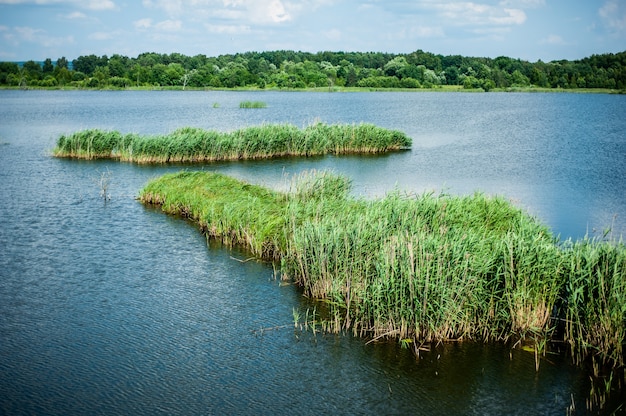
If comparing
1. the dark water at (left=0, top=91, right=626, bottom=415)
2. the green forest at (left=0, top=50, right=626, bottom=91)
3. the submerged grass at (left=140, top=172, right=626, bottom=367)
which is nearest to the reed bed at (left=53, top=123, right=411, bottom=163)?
the dark water at (left=0, top=91, right=626, bottom=415)

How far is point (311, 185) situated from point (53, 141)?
1179 inches

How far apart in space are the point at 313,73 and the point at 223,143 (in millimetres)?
106077

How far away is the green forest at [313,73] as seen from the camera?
13088 centimetres

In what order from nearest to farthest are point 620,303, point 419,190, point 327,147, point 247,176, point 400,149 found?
1. point 620,303
2. point 419,190
3. point 247,176
4. point 327,147
5. point 400,149

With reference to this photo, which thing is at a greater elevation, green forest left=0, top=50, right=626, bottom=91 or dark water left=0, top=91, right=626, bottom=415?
green forest left=0, top=50, right=626, bottom=91

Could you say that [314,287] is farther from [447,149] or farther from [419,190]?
[447,149]

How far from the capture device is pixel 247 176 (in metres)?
30.4

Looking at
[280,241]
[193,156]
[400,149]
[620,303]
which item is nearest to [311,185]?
[280,241]

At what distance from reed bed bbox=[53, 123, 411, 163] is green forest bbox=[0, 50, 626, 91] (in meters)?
92.1

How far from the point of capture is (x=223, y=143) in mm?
35312

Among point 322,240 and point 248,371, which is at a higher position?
point 322,240

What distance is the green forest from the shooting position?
429 ft

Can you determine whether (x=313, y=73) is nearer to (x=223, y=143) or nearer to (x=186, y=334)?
(x=223, y=143)

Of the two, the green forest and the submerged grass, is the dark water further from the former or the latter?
the green forest
